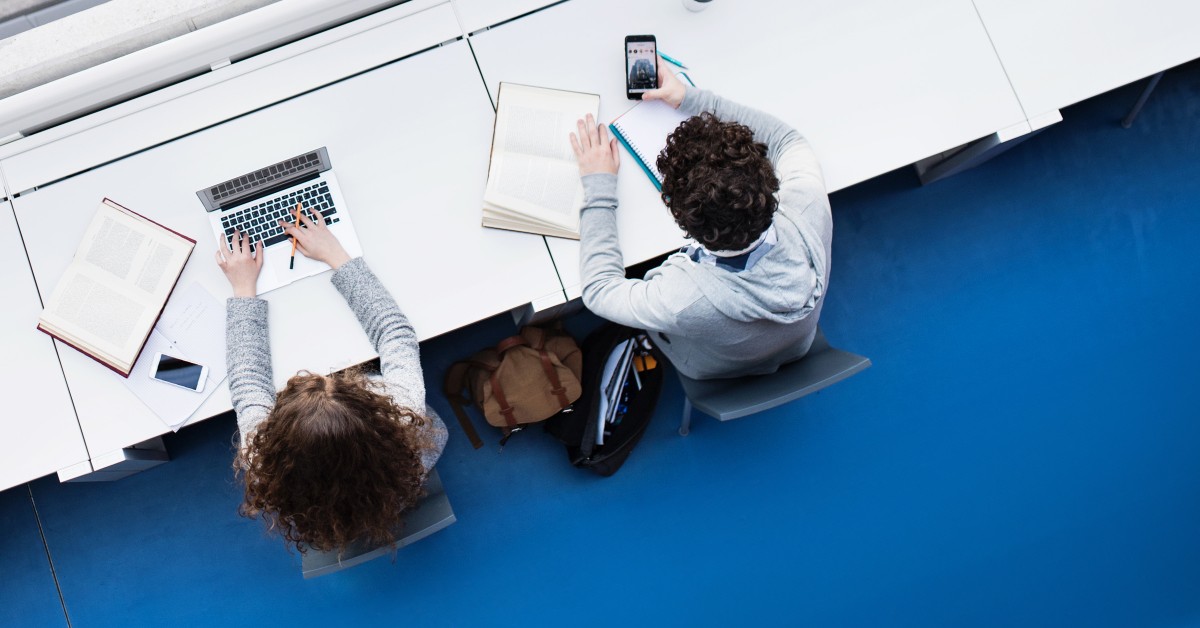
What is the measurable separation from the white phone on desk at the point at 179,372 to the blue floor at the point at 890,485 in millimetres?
581

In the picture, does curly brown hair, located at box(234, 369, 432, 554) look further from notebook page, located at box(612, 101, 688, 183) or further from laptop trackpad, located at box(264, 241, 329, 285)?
notebook page, located at box(612, 101, 688, 183)

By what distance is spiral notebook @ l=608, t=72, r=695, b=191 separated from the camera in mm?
1613

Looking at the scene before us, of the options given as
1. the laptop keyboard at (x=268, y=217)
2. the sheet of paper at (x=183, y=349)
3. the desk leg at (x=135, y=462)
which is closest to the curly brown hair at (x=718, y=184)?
the laptop keyboard at (x=268, y=217)

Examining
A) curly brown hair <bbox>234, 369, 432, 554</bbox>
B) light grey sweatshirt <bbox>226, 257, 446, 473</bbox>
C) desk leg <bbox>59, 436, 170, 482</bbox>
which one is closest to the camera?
curly brown hair <bbox>234, 369, 432, 554</bbox>

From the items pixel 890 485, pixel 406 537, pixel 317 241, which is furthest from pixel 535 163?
pixel 890 485

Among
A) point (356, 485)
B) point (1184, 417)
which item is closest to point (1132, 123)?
point (1184, 417)

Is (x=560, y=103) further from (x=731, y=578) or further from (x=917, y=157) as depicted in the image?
(x=731, y=578)

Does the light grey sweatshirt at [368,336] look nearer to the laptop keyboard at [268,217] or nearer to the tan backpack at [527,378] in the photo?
the laptop keyboard at [268,217]

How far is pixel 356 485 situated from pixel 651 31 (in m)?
1.15

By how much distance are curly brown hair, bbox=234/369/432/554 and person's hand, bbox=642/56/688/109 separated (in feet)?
2.79

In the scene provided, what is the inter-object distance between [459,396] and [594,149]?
2.76 ft

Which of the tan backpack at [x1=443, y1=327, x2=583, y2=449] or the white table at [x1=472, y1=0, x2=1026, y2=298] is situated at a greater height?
the white table at [x1=472, y1=0, x2=1026, y2=298]

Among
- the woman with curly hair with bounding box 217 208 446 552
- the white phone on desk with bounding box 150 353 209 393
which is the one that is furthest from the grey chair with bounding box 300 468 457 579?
the white phone on desk with bounding box 150 353 209 393

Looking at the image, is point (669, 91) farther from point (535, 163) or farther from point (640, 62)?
point (535, 163)
